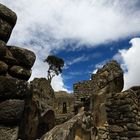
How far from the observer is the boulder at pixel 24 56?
4422 mm

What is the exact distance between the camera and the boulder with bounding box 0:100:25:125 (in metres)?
4.00

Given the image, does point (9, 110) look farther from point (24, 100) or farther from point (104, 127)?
point (104, 127)

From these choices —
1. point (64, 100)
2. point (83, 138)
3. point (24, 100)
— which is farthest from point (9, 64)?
point (64, 100)

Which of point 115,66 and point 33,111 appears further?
point 115,66

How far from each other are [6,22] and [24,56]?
0.52 m

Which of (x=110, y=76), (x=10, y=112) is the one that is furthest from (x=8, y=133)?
(x=110, y=76)

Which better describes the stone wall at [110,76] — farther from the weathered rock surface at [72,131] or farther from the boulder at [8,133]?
the boulder at [8,133]

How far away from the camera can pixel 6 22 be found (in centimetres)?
433

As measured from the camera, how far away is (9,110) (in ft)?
13.3

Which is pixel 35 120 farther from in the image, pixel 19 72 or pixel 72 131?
pixel 19 72

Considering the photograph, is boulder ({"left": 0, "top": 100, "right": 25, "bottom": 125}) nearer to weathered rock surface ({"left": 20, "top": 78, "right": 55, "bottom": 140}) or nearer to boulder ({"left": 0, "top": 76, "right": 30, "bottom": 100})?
boulder ({"left": 0, "top": 76, "right": 30, "bottom": 100})

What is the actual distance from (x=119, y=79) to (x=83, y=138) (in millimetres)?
6019

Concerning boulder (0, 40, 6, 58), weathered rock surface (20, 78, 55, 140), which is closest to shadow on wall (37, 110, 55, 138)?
weathered rock surface (20, 78, 55, 140)

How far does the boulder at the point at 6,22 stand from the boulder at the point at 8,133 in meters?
1.17
